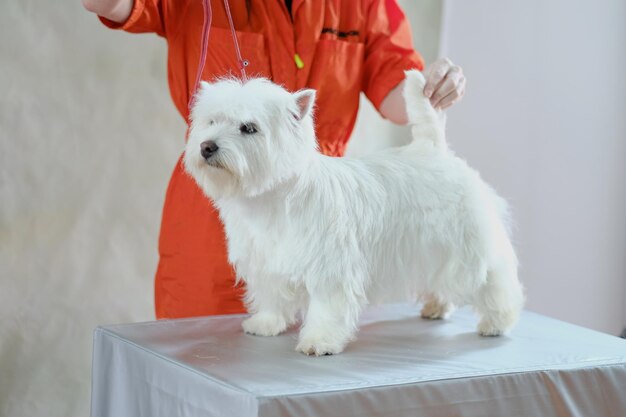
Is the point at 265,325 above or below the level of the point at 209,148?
below

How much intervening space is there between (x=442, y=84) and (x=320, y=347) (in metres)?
0.66

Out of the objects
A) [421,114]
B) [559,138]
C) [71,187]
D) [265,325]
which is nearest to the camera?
[265,325]

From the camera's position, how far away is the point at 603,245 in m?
2.71

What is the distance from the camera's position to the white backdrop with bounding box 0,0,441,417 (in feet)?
7.96

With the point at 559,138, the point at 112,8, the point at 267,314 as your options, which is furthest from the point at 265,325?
the point at 559,138

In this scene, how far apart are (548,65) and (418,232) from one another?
147cm

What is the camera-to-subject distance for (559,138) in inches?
108

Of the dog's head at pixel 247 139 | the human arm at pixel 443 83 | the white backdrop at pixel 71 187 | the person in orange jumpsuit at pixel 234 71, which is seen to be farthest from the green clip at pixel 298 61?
the white backdrop at pixel 71 187

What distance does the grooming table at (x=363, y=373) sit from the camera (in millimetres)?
1183

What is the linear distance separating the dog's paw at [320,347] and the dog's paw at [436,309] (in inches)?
17.5

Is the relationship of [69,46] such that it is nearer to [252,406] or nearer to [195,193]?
Result: [195,193]

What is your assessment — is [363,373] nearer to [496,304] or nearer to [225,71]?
[496,304]

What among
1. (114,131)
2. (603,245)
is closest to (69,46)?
(114,131)

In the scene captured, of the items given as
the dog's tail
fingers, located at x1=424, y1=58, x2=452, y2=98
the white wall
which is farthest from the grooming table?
the white wall
